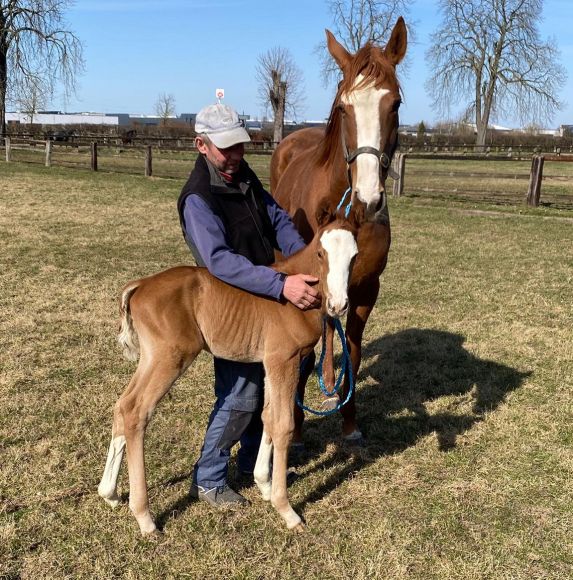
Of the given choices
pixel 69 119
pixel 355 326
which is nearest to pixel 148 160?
pixel 355 326

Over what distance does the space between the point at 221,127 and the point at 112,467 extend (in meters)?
1.75

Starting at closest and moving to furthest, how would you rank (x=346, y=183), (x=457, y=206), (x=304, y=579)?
(x=304, y=579) → (x=346, y=183) → (x=457, y=206)

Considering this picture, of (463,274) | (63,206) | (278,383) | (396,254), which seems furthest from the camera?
(63,206)

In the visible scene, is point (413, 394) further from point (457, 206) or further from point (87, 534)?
point (457, 206)

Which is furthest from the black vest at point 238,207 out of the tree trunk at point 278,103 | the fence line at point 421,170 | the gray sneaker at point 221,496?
the tree trunk at point 278,103

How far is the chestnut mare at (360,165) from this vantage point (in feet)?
10.3

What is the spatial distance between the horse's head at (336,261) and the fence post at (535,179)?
42.7 ft

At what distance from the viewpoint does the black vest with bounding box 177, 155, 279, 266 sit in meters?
2.81

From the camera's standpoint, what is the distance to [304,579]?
257cm

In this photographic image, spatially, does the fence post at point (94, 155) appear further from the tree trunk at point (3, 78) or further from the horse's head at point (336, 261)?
the horse's head at point (336, 261)

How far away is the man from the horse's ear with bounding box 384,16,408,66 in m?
1.21

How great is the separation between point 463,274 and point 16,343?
18.9 feet

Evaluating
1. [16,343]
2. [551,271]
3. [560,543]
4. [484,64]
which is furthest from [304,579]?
[484,64]

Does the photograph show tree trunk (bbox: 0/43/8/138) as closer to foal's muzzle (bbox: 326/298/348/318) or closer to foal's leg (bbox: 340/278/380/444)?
foal's leg (bbox: 340/278/380/444)
